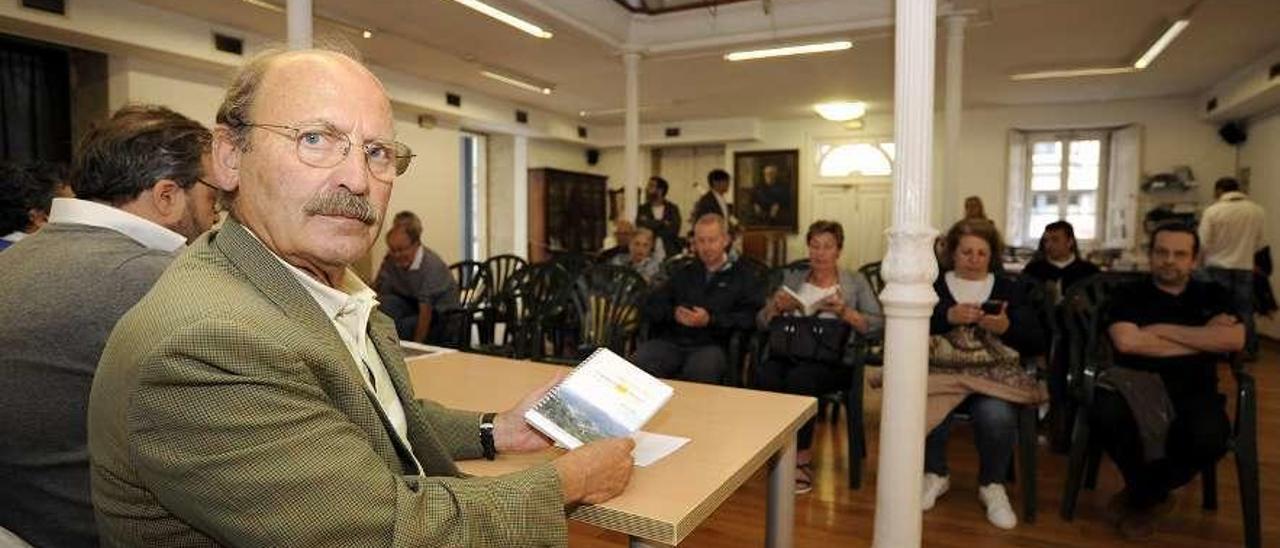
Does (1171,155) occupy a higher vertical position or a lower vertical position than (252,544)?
higher

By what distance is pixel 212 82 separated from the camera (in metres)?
5.91

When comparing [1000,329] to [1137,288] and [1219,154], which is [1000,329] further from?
[1219,154]

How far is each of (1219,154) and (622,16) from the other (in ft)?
24.1

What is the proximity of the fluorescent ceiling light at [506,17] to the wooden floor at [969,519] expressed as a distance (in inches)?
135

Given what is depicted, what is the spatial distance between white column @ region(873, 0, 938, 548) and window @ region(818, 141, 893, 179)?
8119mm

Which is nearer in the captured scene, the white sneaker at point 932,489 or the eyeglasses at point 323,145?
the eyeglasses at point 323,145

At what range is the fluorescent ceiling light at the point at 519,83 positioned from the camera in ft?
23.1

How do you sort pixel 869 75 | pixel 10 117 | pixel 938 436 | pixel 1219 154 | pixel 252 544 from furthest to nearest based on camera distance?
pixel 1219 154 → pixel 869 75 → pixel 10 117 → pixel 938 436 → pixel 252 544

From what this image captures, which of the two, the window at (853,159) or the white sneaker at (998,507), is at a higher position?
the window at (853,159)

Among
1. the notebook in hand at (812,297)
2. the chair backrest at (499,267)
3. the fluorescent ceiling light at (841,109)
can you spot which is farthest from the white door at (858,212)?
the notebook in hand at (812,297)

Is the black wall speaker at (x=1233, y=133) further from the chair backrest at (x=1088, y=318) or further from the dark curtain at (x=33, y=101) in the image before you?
the dark curtain at (x=33, y=101)

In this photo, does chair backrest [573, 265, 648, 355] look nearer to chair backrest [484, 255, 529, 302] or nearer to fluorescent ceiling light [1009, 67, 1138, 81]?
chair backrest [484, 255, 529, 302]

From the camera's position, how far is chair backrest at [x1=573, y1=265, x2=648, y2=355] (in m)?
3.54

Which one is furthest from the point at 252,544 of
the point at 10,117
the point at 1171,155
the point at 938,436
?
the point at 1171,155
